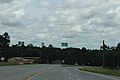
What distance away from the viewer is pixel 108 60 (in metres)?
115

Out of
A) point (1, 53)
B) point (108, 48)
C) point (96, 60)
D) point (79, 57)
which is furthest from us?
point (1, 53)

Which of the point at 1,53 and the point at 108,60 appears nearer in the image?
the point at 108,60

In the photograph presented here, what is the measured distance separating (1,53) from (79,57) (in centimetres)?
4472

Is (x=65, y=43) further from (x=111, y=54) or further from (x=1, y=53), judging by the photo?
(x=1, y=53)

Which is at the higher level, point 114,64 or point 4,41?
point 4,41

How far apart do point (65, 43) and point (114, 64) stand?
71.4 ft

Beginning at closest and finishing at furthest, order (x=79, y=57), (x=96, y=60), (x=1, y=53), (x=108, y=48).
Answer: (x=108, y=48), (x=96, y=60), (x=79, y=57), (x=1, y=53)

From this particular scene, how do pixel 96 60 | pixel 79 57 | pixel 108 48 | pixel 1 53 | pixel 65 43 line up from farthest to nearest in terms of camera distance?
1. pixel 1 53
2. pixel 79 57
3. pixel 96 60
4. pixel 108 48
5. pixel 65 43

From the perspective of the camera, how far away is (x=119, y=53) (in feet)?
351

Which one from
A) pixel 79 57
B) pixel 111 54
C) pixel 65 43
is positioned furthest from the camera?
pixel 79 57

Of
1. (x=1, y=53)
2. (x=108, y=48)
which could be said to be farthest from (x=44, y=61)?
(x=108, y=48)

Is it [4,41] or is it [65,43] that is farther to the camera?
[4,41]

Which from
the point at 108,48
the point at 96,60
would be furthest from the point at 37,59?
the point at 108,48

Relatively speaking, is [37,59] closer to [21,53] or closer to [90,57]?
[21,53]
